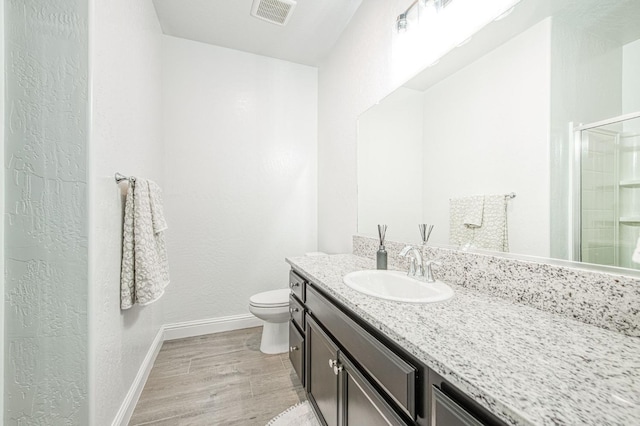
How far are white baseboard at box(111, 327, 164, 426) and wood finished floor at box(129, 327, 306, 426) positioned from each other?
0.12 feet

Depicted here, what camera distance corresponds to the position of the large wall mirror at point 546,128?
657mm

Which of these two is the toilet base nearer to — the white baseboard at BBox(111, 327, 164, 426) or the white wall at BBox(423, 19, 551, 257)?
the white baseboard at BBox(111, 327, 164, 426)

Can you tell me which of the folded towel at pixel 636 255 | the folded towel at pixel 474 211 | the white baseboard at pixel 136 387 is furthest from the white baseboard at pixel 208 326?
the folded towel at pixel 636 255

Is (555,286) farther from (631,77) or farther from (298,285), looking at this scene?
(298,285)

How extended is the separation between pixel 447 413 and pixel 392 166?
4.10 feet

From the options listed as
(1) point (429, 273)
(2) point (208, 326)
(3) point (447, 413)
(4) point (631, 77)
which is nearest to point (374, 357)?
(3) point (447, 413)

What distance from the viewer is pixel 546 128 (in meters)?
0.80

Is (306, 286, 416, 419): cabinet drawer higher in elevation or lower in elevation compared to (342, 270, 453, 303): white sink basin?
lower

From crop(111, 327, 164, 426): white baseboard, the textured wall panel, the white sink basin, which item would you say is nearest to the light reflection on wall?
the white sink basin

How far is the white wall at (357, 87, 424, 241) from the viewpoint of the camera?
1.36 meters

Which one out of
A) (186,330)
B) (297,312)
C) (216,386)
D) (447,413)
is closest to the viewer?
(447,413)

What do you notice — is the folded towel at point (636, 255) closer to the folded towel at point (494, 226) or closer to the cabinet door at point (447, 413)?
the folded towel at point (494, 226)

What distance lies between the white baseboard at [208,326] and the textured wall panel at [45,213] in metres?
1.34

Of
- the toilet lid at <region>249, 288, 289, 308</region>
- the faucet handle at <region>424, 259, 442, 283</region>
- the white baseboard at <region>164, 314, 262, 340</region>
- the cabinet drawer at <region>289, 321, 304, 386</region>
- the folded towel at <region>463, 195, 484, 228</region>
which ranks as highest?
the folded towel at <region>463, 195, 484, 228</region>
